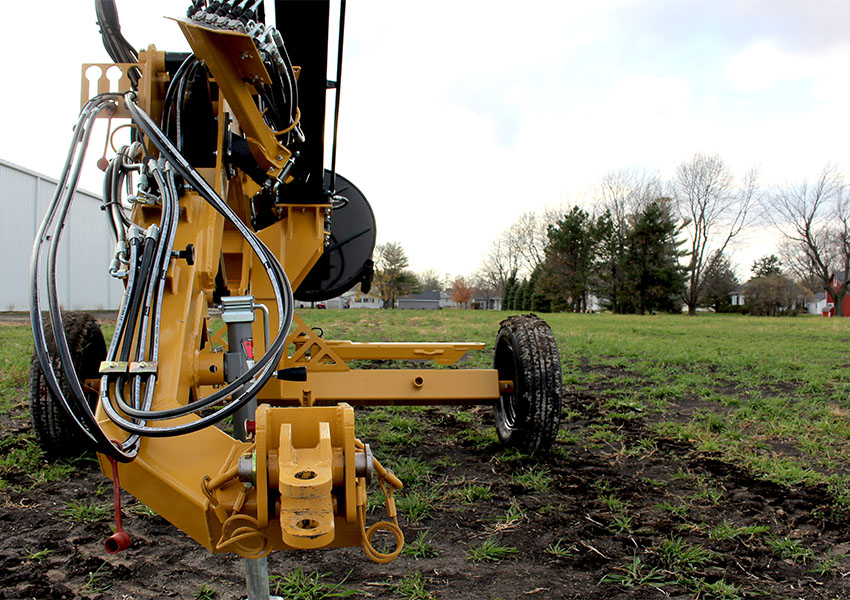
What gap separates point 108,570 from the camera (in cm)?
264

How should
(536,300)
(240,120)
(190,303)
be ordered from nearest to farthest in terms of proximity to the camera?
(190,303), (240,120), (536,300)

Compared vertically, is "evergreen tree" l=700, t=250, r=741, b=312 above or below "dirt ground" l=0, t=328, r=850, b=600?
above

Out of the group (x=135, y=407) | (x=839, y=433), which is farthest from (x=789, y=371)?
(x=135, y=407)

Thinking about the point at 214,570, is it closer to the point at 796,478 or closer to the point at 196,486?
the point at 196,486

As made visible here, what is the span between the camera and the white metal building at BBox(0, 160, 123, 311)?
2145cm

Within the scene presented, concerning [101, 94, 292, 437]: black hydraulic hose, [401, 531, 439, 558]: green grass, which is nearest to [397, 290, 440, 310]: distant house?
[401, 531, 439, 558]: green grass

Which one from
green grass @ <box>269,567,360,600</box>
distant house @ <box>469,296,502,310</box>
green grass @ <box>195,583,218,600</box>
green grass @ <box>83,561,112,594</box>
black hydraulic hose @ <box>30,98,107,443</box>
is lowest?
green grass @ <box>83,561,112,594</box>

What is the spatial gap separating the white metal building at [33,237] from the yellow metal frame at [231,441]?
1946 centimetres

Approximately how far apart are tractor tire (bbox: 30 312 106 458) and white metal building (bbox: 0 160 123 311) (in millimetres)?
17886

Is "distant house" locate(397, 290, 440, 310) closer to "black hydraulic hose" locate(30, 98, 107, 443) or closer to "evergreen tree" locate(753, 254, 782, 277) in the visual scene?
"evergreen tree" locate(753, 254, 782, 277)

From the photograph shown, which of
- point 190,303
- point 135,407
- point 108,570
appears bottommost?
point 108,570

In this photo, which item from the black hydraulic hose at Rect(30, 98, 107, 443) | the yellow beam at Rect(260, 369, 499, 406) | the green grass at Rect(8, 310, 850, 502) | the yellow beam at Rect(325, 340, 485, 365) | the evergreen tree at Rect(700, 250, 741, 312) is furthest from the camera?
the evergreen tree at Rect(700, 250, 741, 312)

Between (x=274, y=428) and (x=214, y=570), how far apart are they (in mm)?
1302

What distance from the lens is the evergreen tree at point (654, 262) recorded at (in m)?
44.0
